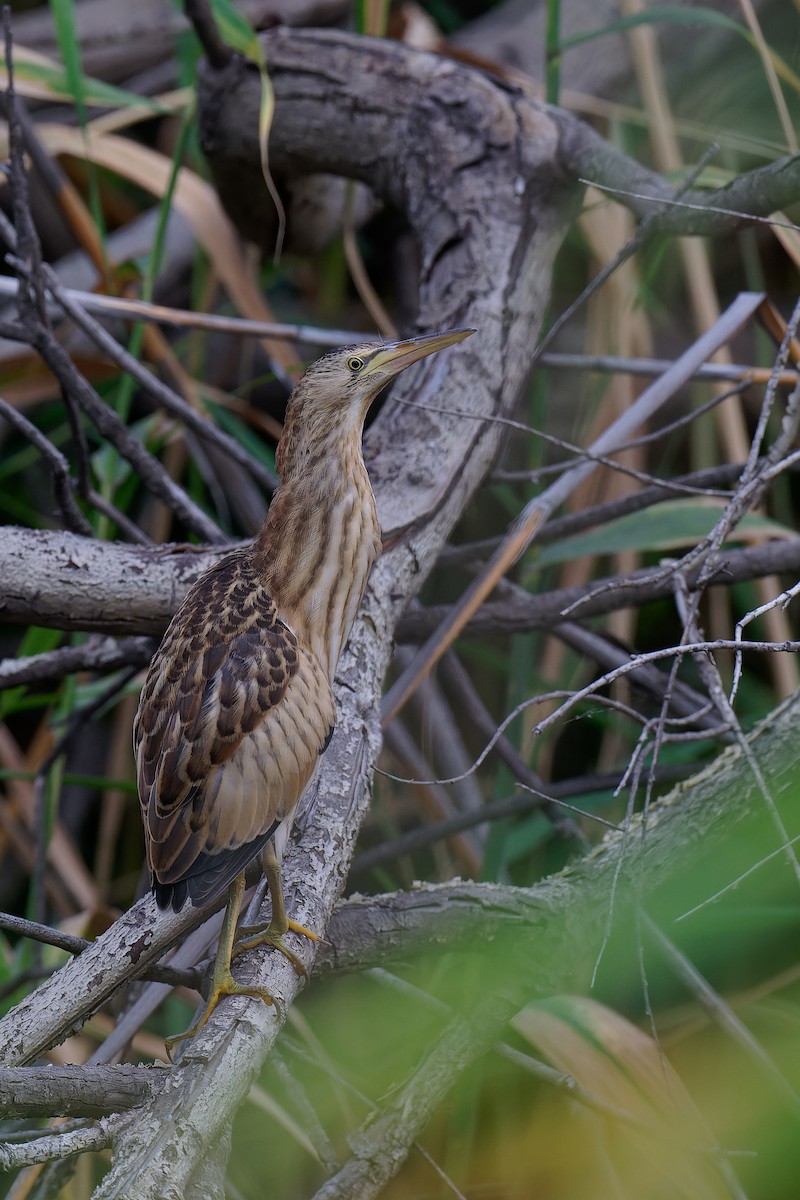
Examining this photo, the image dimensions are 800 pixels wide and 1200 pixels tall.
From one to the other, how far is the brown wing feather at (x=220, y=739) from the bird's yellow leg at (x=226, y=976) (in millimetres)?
79

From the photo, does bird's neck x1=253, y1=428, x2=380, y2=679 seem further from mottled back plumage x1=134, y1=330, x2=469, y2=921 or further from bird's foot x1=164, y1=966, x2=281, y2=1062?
bird's foot x1=164, y1=966, x2=281, y2=1062

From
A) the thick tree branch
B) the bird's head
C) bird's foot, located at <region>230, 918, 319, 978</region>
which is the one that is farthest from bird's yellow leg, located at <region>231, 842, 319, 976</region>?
the bird's head

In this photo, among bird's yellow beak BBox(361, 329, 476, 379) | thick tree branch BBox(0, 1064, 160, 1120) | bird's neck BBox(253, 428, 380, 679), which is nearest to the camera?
thick tree branch BBox(0, 1064, 160, 1120)

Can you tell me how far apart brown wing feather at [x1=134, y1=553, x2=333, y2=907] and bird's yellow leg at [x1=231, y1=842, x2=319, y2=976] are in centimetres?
5

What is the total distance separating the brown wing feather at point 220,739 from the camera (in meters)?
1.21

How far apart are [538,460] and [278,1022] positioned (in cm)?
114

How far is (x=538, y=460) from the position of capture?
196cm

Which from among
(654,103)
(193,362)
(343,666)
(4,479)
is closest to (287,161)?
(193,362)

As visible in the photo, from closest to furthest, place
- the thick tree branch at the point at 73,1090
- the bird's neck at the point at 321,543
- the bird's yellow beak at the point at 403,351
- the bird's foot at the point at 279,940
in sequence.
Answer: the thick tree branch at the point at 73,1090 → the bird's foot at the point at 279,940 → the bird's neck at the point at 321,543 → the bird's yellow beak at the point at 403,351

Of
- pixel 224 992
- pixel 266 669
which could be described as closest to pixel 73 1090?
pixel 224 992

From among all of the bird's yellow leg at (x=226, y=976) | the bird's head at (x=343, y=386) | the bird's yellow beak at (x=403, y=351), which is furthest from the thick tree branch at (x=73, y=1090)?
the bird's yellow beak at (x=403, y=351)

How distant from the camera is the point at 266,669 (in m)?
1.32

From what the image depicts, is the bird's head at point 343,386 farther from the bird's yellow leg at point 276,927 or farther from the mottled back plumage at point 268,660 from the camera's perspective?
the bird's yellow leg at point 276,927

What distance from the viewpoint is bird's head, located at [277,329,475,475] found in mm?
1535
